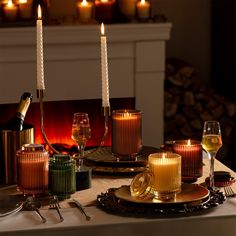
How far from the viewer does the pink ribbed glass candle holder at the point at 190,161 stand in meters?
2.17

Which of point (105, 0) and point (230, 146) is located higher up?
point (105, 0)

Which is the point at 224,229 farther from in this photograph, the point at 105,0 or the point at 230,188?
the point at 105,0

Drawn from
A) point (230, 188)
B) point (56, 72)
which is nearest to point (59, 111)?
point (56, 72)

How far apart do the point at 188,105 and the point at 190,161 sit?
6.74 ft

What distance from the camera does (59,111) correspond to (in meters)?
3.95

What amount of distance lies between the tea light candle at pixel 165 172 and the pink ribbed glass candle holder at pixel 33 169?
0.31 metres

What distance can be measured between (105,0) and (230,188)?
207cm

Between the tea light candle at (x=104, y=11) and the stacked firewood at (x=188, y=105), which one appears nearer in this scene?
the tea light candle at (x=104, y=11)

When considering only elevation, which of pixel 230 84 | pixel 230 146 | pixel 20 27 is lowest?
pixel 230 146

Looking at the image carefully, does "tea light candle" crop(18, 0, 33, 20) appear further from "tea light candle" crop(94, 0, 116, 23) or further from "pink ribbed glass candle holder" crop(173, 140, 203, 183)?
"pink ribbed glass candle holder" crop(173, 140, 203, 183)

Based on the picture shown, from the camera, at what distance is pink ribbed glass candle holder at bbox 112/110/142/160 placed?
2287 millimetres

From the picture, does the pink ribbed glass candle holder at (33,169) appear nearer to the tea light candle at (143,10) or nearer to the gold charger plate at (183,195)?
the gold charger plate at (183,195)

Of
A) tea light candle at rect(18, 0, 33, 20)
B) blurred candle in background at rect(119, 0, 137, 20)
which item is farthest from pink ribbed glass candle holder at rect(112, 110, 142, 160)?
blurred candle in background at rect(119, 0, 137, 20)

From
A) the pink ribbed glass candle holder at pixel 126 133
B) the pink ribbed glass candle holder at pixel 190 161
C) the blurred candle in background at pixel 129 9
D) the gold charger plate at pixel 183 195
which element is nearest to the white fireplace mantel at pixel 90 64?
the blurred candle in background at pixel 129 9
